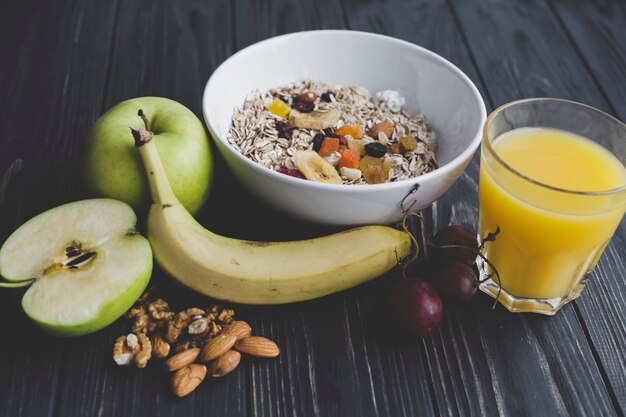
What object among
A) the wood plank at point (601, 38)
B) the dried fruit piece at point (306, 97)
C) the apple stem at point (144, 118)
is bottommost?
the wood plank at point (601, 38)

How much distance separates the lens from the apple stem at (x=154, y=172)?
1.00 metres

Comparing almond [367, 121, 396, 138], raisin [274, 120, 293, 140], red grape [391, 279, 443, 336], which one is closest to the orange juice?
red grape [391, 279, 443, 336]

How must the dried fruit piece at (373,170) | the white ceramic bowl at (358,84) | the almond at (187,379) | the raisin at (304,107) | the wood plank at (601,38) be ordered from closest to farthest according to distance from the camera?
the almond at (187,379) → the white ceramic bowl at (358,84) → the dried fruit piece at (373,170) → the raisin at (304,107) → the wood plank at (601,38)

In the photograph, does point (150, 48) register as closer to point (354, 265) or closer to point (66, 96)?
point (66, 96)

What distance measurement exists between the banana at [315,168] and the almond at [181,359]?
1.07 feet

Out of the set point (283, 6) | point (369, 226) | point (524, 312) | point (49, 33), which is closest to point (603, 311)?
point (524, 312)

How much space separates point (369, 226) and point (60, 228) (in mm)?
447

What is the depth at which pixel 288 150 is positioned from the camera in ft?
3.76

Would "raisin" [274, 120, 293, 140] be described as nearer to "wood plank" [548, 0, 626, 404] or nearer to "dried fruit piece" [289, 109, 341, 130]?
"dried fruit piece" [289, 109, 341, 130]

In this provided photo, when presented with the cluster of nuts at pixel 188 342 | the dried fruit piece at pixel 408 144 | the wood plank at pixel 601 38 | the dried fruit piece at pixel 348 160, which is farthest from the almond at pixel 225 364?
the wood plank at pixel 601 38

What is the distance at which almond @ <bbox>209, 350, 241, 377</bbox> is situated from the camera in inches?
35.6

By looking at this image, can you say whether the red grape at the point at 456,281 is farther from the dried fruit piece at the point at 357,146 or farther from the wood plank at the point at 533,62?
the dried fruit piece at the point at 357,146

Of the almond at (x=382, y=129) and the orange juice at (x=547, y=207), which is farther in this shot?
the almond at (x=382, y=129)

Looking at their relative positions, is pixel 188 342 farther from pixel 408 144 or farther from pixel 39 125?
pixel 39 125
